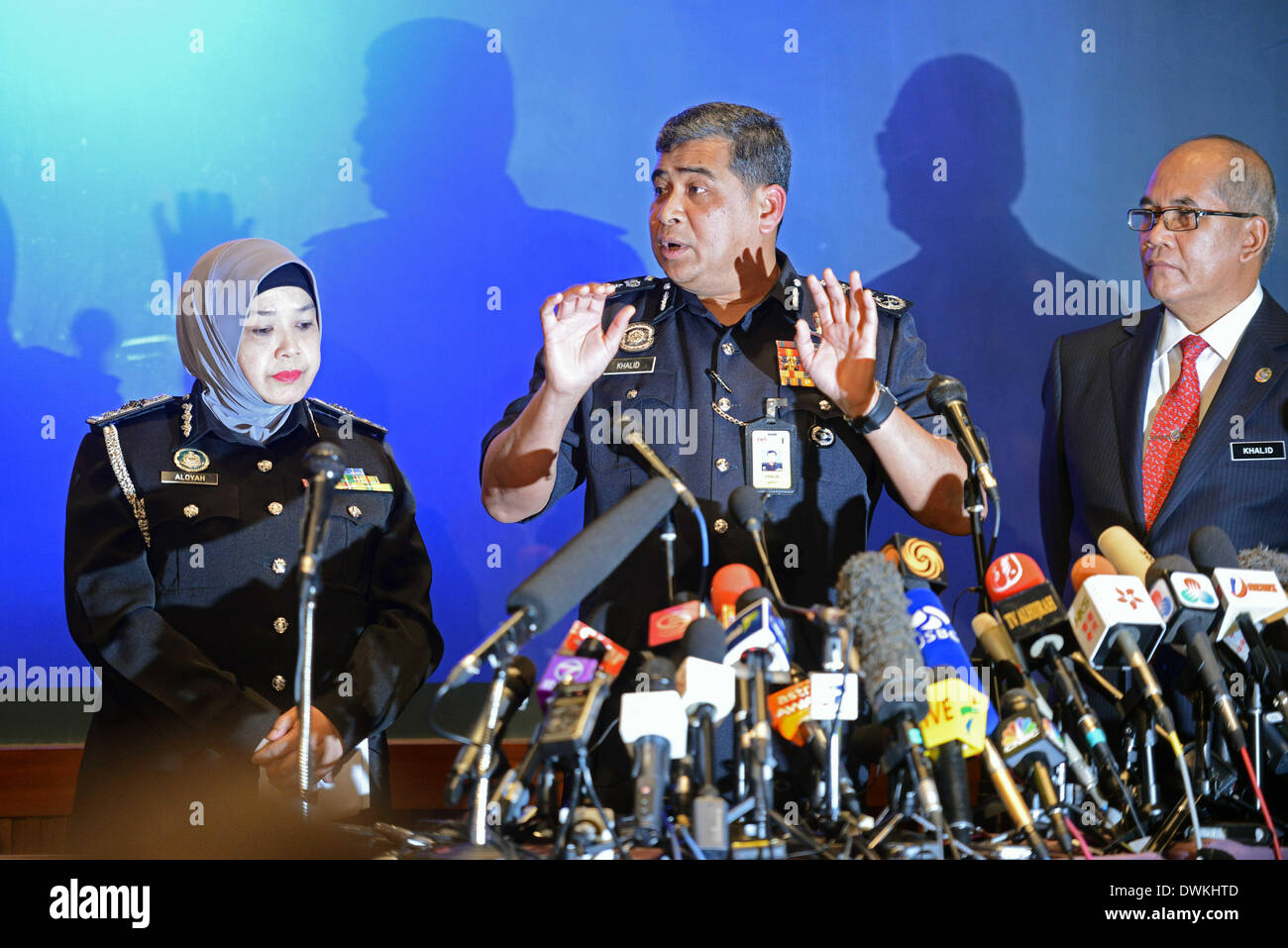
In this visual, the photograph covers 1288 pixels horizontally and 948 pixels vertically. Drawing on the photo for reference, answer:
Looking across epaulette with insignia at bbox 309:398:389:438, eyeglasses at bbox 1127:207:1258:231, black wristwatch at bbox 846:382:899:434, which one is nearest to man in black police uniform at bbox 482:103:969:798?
black wristwatch at bbox 846:382:899:434

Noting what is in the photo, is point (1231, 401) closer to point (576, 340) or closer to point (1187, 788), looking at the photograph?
point (1187, 788)

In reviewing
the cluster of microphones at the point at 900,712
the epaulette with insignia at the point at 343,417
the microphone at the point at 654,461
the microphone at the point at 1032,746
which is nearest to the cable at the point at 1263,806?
the cluster of microphones at the point at 900,712

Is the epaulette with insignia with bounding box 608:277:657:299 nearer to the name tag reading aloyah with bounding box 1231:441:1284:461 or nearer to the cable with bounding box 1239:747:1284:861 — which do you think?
the name tag reading aloyah with bounding box 1231:441:1284:461

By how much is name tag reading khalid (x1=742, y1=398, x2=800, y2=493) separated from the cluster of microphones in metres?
0.55

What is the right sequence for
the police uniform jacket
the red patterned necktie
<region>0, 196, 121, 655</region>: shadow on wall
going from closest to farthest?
1. the police uniform jacket
2. the red patterned necktie
3. <region>0, 196, 121, 655</region>: shadow on wall

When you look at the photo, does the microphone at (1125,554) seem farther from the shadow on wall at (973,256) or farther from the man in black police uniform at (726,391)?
the shadow on wall at (973,256)

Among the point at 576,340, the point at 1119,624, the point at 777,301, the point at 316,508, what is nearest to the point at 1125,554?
the point at 1119,624

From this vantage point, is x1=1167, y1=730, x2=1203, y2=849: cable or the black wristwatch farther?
the black wristwatch

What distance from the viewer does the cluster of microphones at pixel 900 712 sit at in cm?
168

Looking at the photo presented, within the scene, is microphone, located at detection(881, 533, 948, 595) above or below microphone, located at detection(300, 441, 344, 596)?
below

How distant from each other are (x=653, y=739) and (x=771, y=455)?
112 centimetres

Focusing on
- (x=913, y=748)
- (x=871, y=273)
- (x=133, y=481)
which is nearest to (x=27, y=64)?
(x=133, y=481)

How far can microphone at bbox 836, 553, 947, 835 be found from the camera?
5.51ft

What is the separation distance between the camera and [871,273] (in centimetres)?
366
